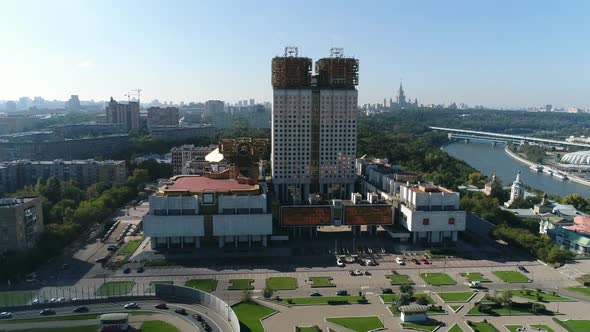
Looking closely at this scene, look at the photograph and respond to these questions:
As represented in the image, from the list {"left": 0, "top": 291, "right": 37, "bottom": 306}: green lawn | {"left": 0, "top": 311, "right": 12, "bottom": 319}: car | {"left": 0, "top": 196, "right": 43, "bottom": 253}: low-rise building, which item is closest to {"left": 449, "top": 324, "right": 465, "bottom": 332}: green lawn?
{"left": 0, "top": 311, "right": 12, "bottom": 319}: car

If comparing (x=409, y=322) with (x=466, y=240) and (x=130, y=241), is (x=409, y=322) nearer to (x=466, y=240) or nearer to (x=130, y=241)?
(x=466, y=240)

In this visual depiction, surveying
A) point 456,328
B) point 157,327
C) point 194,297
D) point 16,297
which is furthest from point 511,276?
point 16,297

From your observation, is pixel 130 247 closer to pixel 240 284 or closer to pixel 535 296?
pixel 240 284

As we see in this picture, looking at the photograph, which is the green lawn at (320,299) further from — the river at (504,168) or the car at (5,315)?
the river at (504,168)

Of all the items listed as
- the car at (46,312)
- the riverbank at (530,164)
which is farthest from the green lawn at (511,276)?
the riverbank at (530,164)

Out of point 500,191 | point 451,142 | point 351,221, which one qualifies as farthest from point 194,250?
point 451,142

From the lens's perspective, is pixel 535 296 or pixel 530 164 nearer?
pixel 535 296
